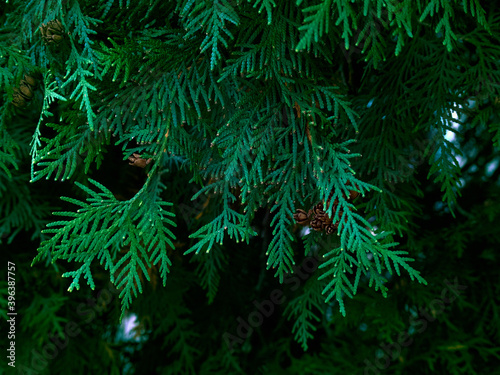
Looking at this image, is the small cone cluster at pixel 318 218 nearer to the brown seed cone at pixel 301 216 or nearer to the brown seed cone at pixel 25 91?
the brown seed cone at pixel 301 216

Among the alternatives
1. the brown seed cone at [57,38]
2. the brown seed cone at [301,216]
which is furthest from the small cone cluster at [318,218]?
the brown seed cone at [57,38]

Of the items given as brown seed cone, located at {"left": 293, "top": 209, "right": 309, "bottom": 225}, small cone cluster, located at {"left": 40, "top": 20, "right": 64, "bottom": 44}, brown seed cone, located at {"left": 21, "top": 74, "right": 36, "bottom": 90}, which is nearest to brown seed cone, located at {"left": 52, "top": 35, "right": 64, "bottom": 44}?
small cone cluster, located at {"left": 40, "top": 20, "right": 64, "bottom": 44}

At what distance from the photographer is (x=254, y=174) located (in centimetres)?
133

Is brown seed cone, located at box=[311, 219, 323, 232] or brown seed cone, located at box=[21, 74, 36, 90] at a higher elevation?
brown seed cone, located at box=[311, 219, 323, 232]

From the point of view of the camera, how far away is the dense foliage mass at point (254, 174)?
1.33m

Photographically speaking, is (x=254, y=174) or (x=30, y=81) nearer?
(x=254, y=174)

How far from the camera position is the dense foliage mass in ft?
4.38

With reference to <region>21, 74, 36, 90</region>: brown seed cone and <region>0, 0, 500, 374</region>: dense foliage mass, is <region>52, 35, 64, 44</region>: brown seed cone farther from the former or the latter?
<region>21, 74, 36, 90</region>: brown seed cone

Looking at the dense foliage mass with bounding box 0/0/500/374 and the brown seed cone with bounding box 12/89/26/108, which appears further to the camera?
the brown seed cone with bounding box 12/89/26/108

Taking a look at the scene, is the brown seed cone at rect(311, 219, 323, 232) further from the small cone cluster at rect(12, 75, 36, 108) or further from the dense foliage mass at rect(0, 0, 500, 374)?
the small cone cluster at rect(12, 75, 36, 108)

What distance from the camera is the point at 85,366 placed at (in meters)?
2.35

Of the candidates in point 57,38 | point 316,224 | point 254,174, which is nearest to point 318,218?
point 316,224

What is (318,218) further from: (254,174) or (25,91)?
(25,91)

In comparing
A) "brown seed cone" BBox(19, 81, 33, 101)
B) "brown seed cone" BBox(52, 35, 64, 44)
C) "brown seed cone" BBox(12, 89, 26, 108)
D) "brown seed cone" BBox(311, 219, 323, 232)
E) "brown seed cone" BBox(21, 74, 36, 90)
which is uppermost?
"brown seed cone" BBox(311, 219, 323, 232)
